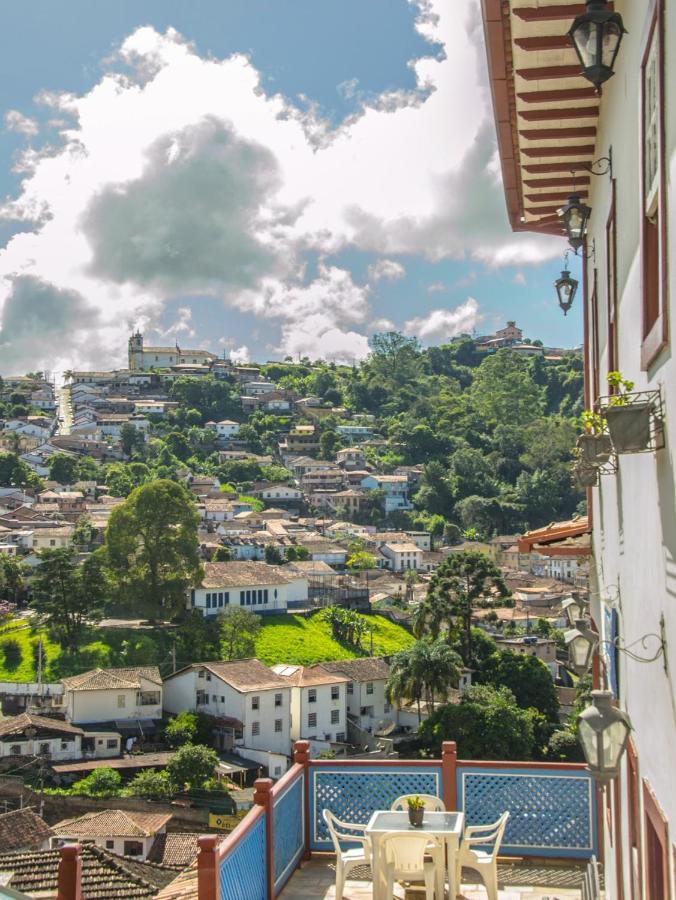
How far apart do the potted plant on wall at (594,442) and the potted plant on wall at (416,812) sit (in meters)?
2.85

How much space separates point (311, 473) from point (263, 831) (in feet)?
294

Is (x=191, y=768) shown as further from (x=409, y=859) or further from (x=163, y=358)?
(x=163, y=358)

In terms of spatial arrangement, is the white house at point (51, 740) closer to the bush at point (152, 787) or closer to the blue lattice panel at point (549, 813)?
the bush at point (152, 787)

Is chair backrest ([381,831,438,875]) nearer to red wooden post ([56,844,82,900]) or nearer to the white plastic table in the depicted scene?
the white plastic table

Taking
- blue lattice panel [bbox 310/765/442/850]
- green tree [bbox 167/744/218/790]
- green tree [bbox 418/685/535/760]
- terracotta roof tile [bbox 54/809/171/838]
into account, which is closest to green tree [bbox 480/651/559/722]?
green tree [bbox 418/685/535/760]

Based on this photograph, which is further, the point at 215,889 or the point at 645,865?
the point at 215,889

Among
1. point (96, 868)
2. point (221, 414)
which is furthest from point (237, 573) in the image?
A: point (221, 414)

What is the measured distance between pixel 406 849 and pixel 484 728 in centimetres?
2723

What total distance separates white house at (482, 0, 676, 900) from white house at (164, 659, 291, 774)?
102 feet

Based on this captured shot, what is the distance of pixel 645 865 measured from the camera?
422cm

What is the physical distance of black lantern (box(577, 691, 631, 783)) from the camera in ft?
12.6

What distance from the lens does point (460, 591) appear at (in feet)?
136

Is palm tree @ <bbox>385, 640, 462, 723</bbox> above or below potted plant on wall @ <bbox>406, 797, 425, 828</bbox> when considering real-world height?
below

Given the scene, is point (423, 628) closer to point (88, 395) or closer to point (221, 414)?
point (221, 414)
